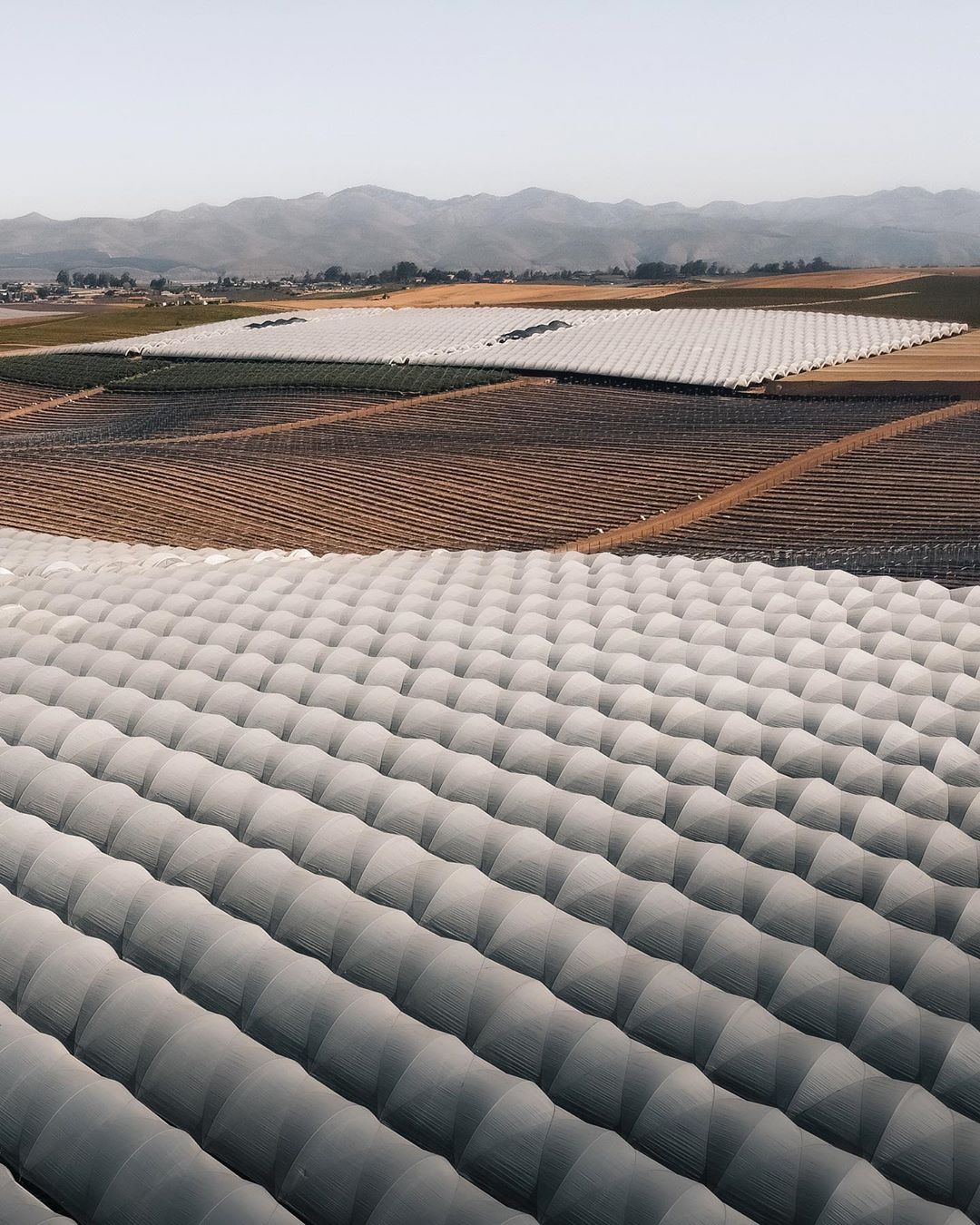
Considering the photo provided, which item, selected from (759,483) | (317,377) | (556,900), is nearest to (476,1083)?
(556,900)

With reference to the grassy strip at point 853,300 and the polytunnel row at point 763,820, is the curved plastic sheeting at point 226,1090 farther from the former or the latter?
the grassy strip at point 853,300

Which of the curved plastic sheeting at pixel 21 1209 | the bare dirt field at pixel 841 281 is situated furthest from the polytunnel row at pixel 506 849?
the bare dirt field at pixel 841 281

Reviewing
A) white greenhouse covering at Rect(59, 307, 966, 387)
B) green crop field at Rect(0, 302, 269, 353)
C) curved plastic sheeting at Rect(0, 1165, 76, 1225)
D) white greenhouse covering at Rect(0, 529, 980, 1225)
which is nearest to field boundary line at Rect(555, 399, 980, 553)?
white greenhouse covering at Rect(59, 307, 966, 387)

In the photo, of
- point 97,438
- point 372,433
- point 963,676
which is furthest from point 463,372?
point 963,676

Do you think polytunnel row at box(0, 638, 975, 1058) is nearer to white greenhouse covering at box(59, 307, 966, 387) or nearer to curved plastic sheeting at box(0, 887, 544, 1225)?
curved plastic sheeting at box(0, 887, 544, 1225)

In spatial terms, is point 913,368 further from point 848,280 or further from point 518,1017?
point 848,280
